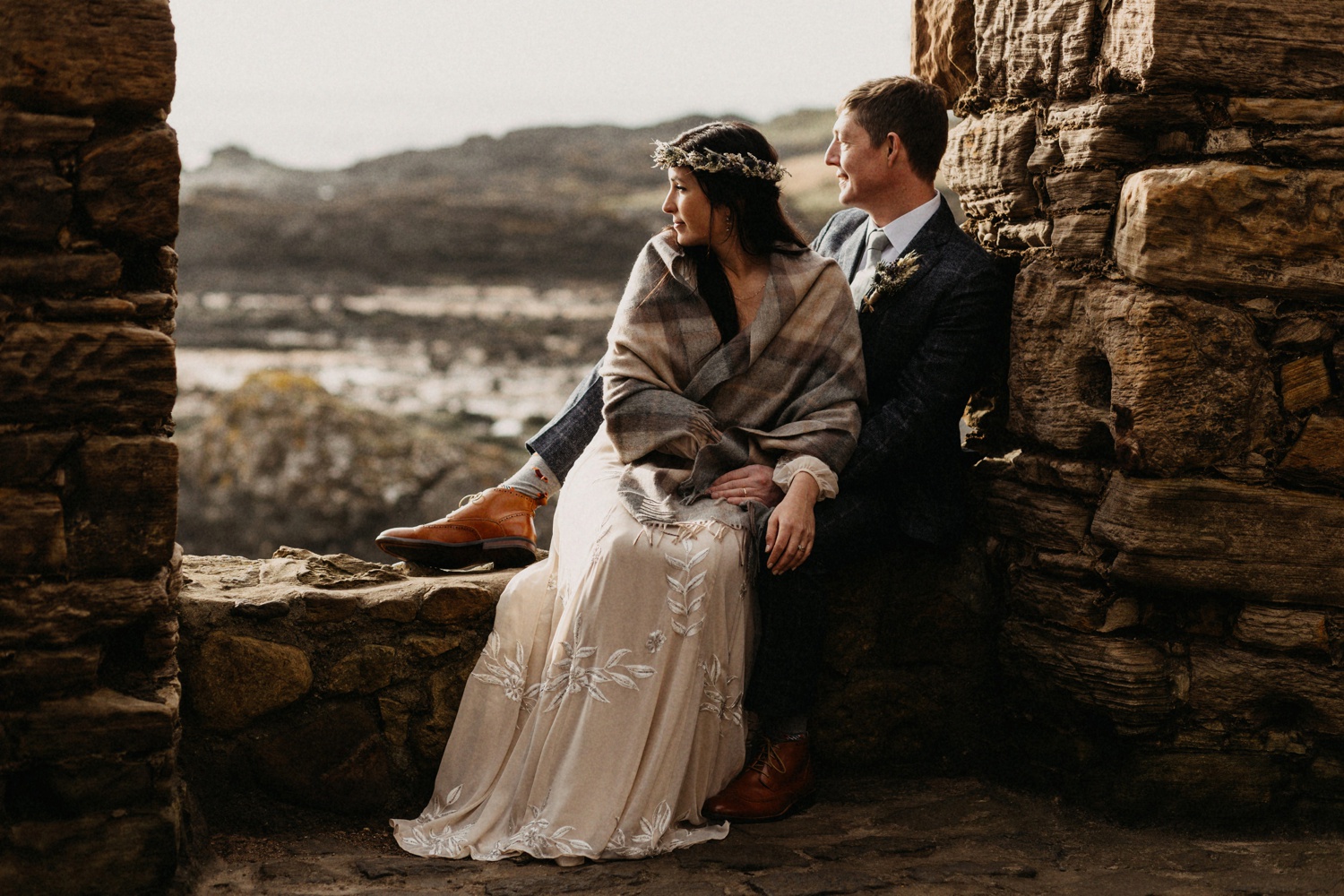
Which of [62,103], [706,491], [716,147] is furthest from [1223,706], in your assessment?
[62,103]

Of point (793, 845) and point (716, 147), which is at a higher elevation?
point (716, 147)

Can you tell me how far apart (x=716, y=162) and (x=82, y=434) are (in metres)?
1.55

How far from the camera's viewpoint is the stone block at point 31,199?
2289mm

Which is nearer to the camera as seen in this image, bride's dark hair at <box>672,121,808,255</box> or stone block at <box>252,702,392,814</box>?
stone block at <box>252,702,392,814</box>

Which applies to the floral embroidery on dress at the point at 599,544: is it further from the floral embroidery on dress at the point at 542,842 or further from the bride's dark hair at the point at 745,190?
the bride's dark hair at the point at 745,190

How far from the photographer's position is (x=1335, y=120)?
2.64 meters

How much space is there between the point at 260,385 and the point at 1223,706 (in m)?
7.54

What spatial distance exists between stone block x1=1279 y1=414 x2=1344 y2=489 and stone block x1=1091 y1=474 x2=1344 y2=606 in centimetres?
4

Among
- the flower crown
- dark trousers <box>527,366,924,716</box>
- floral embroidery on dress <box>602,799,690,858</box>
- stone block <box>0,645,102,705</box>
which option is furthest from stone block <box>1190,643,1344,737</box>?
stone block <box>0,645,102,705</box>

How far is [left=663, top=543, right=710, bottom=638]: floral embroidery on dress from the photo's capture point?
2775mm

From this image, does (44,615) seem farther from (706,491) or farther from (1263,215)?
(1263,215)

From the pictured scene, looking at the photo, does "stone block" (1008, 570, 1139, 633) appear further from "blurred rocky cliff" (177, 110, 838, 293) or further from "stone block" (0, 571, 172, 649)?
"blurred rocky cliff" (177, 110, 838, 293)

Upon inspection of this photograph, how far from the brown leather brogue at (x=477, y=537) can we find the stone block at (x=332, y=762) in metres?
0.44

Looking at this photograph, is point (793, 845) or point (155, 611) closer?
point (155, 611)
